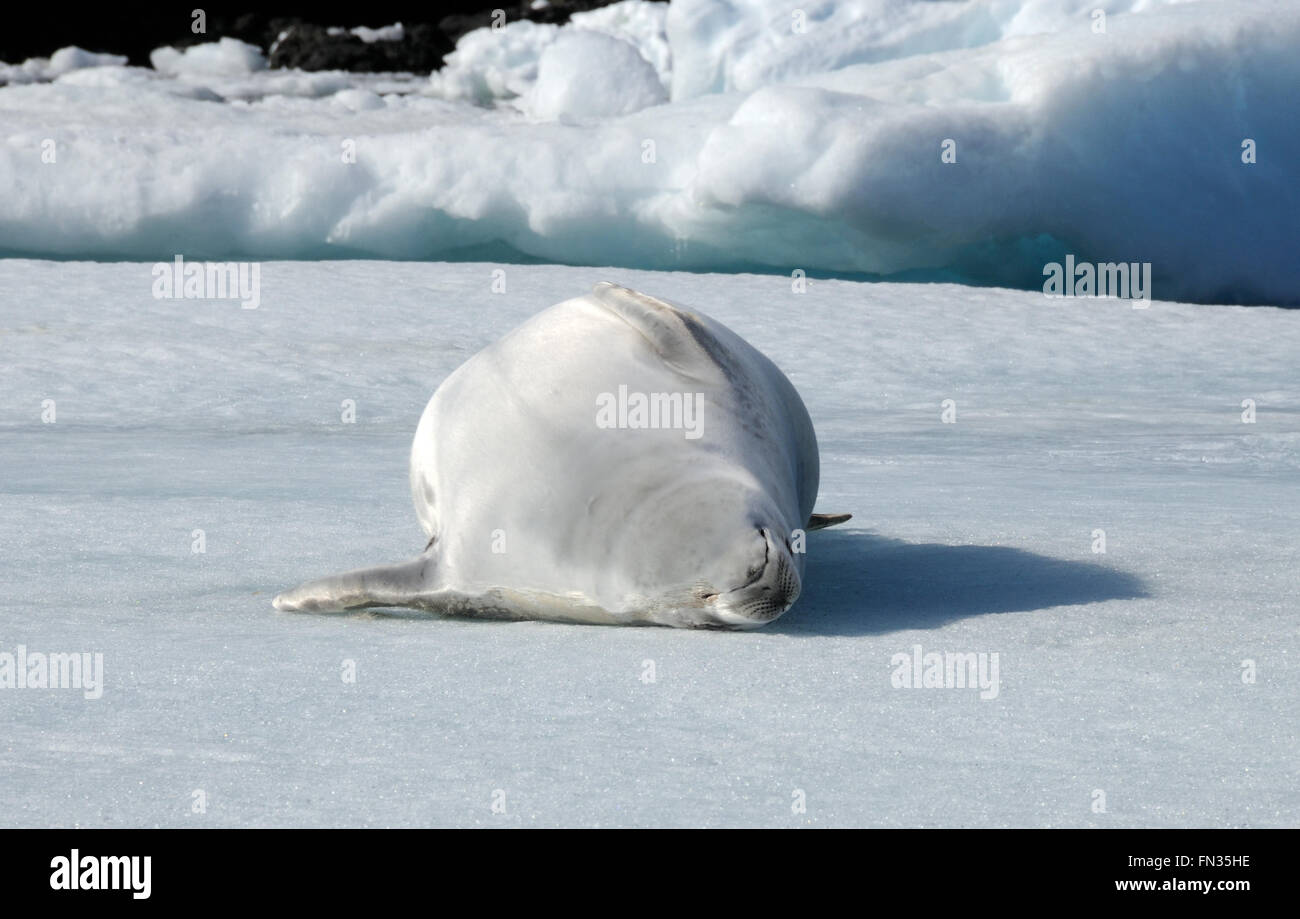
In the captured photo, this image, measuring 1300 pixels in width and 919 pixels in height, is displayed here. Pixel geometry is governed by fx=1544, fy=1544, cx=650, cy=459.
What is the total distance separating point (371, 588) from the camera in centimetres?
289

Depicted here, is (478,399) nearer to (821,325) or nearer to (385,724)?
(385,724)

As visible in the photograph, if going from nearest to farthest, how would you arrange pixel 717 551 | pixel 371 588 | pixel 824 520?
pixel 717 551 < pixel 371 588 < pixel 824 520

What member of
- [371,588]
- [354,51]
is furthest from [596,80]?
[371,588]

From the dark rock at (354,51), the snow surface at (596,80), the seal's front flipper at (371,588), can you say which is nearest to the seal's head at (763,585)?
the seal's front flipper at (371,588)

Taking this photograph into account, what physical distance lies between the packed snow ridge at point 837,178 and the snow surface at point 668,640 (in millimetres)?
4105

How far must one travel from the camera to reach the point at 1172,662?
2553 mm

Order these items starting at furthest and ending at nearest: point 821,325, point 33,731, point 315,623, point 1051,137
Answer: point 1051,137
point 821,325
point 315,623
point 33,731

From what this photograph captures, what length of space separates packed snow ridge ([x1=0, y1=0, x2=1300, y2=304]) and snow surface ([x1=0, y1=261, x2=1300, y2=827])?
13.5 feet

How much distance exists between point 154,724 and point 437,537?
84 centimetres

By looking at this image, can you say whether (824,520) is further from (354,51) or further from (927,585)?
(354,51)

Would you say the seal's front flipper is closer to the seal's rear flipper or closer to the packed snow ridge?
the seal's rear flipper

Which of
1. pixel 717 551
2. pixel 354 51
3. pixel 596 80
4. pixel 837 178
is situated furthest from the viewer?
pixel 354 51

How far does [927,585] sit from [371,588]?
1154mm

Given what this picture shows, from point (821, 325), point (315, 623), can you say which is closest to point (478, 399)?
point (315, 623)
